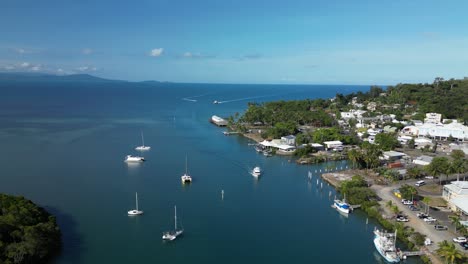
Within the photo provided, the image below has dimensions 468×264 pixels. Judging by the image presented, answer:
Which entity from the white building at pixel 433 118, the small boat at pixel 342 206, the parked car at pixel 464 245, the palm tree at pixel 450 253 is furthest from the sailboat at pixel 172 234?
the white building at pixel 433 118

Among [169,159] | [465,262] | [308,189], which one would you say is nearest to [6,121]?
[169,159]

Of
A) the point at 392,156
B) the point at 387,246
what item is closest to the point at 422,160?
the point at 392,156

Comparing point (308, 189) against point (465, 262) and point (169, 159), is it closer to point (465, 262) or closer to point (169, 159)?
point (465, 262)

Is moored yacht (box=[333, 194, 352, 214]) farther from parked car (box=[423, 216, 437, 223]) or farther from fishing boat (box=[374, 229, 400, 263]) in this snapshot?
parked car (box=[423, 216, 437, 223])

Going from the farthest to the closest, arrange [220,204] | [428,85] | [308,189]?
1. [428,85]
2. [308,189]
3. [220,204]

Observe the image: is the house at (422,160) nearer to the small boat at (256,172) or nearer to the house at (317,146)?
the house at (317,146)

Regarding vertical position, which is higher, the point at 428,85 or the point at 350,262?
the point at 428,85

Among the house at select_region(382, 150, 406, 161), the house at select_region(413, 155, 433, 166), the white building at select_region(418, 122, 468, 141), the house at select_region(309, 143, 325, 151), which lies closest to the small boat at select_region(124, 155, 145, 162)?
the house at select_region(309, 143, 325, 151)

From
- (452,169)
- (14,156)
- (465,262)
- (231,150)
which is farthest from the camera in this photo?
(231,150)
